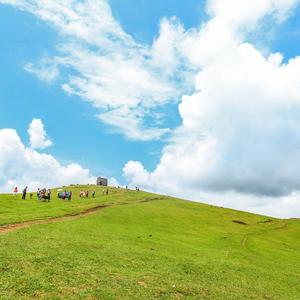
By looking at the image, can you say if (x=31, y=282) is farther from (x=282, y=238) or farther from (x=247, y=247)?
(x=282, y=238)

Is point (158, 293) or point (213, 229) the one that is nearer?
point (158, 293)

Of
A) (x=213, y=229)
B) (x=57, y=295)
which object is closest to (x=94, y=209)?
(x=213, y=229)

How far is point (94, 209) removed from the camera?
260 ft

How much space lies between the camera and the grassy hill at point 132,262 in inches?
1042

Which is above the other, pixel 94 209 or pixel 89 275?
pixel 94 209

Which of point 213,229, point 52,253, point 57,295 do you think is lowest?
point 57,295

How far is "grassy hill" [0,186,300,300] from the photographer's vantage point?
26.5 m

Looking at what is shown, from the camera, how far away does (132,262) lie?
117ft

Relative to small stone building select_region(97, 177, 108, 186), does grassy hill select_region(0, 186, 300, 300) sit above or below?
below

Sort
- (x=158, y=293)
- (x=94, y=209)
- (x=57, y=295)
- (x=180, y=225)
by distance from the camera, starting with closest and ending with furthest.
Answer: (x=57, y=295) → (x=158, y=293) → (x=180, y=225) → (x=94, y=209)

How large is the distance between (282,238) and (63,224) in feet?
161

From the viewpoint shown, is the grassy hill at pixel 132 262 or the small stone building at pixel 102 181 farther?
the small stone building at pixel 102 181

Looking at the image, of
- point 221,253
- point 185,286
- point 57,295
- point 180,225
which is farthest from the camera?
point 180,225

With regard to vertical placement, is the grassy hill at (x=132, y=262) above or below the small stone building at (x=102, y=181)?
below
